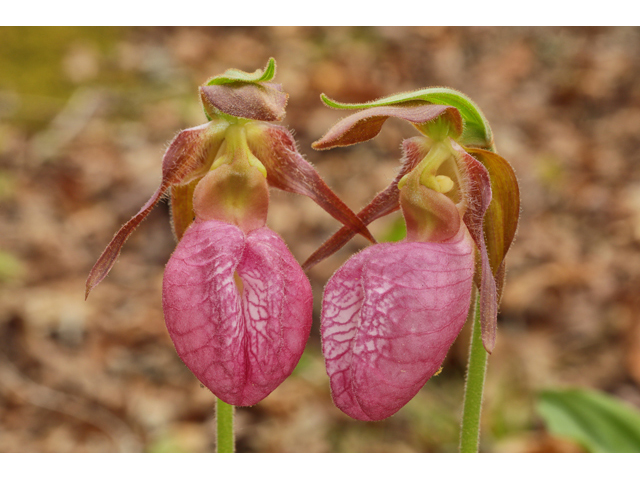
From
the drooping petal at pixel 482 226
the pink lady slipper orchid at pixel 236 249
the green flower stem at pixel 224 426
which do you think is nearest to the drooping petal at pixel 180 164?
the pink lady slipper orchid at pixel 236 249

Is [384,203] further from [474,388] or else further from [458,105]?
[474,388]

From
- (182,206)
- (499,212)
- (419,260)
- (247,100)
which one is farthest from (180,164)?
(499,212)

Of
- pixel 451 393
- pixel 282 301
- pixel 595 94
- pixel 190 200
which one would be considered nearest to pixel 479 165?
pixel 282 301

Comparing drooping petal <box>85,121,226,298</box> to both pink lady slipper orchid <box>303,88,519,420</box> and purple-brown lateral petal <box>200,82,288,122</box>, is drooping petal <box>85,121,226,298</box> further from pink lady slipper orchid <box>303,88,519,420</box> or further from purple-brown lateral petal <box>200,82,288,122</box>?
pink lady slipper orchid <box>303,88,519,420</box>

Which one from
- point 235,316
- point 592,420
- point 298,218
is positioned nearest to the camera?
point 235,316

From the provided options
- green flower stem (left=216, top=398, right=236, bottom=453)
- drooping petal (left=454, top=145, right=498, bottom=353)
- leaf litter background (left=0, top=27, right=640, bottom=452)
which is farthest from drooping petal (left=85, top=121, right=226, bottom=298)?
leaf litter background (left=0, top=27, right=640, bottom=452)
